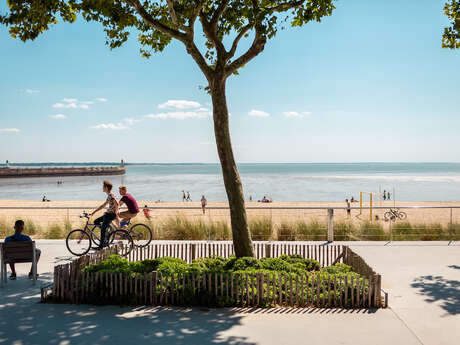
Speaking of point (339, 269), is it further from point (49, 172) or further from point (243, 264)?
point (49, 172)

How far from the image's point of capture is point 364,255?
→ 10.3 m

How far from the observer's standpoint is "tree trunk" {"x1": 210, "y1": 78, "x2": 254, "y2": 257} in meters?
8.33

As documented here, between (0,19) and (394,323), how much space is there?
9.37 metres

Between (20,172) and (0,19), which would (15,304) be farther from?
(20,172)

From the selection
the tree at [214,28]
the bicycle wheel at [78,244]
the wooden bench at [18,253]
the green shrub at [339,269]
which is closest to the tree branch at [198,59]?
the tree at [214,28]

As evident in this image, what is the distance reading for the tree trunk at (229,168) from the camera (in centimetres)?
833

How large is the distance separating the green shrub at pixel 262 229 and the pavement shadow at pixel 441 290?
17.7ft

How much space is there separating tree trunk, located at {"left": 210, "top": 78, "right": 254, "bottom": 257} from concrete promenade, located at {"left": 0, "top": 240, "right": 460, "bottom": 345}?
2.30 m

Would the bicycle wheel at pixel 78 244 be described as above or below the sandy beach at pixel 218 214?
above

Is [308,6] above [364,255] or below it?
above

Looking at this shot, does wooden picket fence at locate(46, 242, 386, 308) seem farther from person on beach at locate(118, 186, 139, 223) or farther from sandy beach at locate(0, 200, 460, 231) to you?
sandy beach at locate(0, 200, 460, 231)

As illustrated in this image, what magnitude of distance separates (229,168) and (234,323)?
3.39 meters

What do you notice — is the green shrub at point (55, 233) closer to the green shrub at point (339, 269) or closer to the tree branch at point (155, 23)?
the tree branch at point (155, 23)

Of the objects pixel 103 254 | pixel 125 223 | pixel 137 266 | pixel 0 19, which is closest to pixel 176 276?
pixel 137 266
